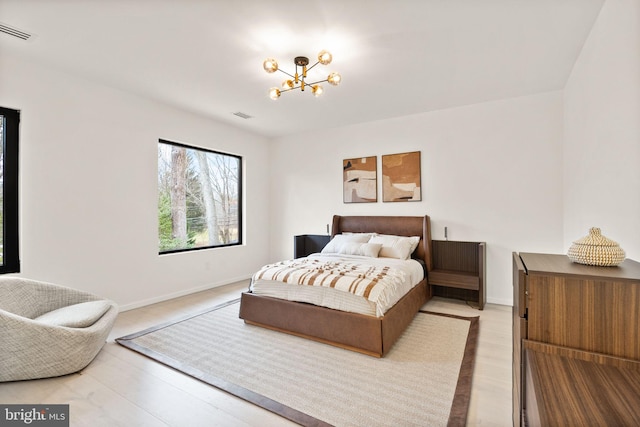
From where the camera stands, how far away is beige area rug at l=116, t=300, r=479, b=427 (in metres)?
1.83

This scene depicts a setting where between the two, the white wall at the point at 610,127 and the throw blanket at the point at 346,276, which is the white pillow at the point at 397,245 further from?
the white wall at the point at 610,127

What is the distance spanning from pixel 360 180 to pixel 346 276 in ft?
7.92

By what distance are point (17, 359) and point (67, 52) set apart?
8.64 ft

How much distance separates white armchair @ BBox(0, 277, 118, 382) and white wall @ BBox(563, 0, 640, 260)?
3.66 m

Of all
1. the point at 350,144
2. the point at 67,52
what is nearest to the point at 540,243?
the point at 350,144

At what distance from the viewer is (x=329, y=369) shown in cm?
232

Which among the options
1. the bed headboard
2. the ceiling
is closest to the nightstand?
the bed headboard

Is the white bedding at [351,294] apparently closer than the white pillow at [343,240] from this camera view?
Yes

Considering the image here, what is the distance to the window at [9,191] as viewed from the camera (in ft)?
9.20

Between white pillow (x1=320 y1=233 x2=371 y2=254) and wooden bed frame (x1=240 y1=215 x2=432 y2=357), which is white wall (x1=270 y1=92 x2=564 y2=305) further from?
wooden bed frame (x1=240 y1=215 x2=432 y2=357)

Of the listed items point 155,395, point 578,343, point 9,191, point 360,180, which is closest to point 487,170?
point 360,180

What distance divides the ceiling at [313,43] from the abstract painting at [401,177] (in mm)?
984

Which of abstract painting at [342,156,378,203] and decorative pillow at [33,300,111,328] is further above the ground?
abstract painting at [342,156,378,203]

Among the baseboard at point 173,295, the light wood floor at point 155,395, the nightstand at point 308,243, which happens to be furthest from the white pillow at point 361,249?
the baseboard at point 173,295
